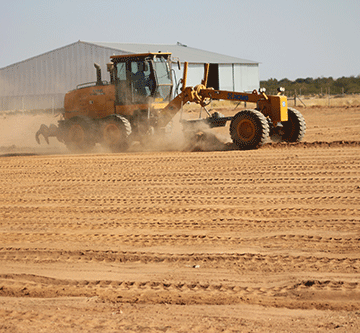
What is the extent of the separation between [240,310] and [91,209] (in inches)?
175

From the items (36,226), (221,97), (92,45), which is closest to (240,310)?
(36,226)

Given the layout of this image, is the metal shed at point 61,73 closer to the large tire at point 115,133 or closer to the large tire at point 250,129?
the large tire at point 115,133

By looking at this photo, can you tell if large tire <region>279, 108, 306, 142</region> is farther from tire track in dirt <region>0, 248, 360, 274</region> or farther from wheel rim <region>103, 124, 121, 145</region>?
tire track in dirt <region>0, 248, 360, 274</region>

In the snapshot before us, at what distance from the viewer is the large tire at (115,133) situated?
51.9 feet

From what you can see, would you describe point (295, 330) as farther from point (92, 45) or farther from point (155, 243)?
point (92, 45)

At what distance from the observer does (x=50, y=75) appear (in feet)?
142

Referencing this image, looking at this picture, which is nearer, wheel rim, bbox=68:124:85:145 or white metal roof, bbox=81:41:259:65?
wheel rim, bbox=68:124:85:145

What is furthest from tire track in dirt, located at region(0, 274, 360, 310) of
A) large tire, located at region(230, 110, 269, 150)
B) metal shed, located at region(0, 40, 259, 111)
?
metal shed, located at region(0, 40, 259, 111)

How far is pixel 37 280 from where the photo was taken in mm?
5707

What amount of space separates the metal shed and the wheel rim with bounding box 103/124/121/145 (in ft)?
79.0

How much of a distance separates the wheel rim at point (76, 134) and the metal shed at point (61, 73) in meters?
22.9

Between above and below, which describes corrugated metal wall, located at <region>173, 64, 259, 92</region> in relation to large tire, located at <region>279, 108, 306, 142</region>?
above

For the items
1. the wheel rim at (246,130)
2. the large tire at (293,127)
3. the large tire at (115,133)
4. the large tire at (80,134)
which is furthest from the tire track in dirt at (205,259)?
the large tire at (80,134)

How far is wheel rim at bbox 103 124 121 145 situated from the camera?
1602 cm
